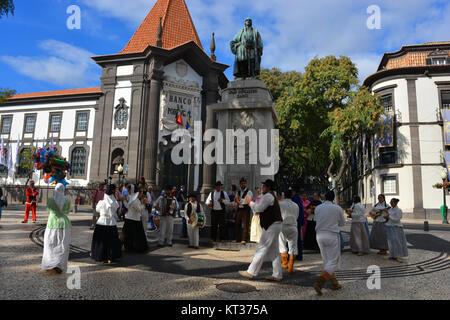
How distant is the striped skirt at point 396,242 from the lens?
823 centimetres

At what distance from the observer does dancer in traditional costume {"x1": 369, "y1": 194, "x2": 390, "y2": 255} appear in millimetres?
9224

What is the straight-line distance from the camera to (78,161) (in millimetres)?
31781

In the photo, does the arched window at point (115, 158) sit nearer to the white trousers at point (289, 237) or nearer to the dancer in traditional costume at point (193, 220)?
the dancer in traditional costume at point (193, 220)

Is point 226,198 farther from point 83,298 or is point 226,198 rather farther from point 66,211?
point 83,298

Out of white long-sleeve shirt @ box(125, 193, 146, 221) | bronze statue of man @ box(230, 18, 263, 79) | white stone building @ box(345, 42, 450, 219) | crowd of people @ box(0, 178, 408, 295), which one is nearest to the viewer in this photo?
crowd of people @ box(0, 178, 408, 295)

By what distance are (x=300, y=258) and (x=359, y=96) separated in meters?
22.4

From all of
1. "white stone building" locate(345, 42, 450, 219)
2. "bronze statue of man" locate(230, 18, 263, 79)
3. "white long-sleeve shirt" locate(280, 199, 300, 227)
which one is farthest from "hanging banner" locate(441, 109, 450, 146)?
"white long-sleeve shirt" locate(280, 199, 300, 227)

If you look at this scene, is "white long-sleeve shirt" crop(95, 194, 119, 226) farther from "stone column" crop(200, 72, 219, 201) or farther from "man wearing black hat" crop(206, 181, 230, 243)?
"stone column" crop(200, 72, 219, 201)

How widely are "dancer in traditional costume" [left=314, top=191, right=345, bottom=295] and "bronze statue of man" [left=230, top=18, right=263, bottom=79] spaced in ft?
24.3

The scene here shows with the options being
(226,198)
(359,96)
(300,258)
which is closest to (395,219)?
(300,258)

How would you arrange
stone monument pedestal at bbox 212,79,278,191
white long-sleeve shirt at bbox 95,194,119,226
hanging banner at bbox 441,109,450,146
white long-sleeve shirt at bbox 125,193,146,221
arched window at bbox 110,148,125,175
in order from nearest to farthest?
white long-sleeve shirt at bbox 95,194,119,226
white long-sleeve shirt at bbox 125,193,146,221
stone monument pedestal at bbox 212,79,278,191
hanging banner at bbox 441,109,450,146
arched window at bbox 110,148,125,175

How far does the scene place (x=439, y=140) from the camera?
27.4 metres

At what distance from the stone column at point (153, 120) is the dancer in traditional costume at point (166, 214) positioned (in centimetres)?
1831

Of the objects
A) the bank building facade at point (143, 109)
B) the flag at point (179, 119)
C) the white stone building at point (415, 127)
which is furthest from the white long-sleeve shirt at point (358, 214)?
the flag at point (179, 119)
